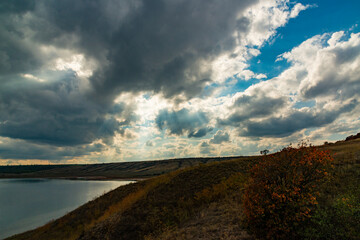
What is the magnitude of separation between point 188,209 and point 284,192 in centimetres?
910

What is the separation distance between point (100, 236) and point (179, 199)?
269 inches

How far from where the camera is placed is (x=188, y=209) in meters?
15.8

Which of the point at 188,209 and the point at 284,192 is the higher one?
the point at 284,192

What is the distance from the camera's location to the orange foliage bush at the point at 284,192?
8367mm

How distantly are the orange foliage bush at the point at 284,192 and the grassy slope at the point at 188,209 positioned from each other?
1275 mm

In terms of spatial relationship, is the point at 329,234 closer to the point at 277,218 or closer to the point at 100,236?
the point at 277,218

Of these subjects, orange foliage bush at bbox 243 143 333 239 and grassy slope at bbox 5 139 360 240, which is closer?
orange foliage bush at bbox 243 143 333 239

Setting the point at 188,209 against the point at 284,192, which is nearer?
the point at 284,192

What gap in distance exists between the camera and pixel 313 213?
9258 millimetres

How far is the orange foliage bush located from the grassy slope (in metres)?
1.28

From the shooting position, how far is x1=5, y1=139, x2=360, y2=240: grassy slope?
11.4 m

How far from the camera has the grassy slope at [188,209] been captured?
11406 mm

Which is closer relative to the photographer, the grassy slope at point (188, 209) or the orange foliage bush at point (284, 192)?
the orange foliage bush at point (284, 192)

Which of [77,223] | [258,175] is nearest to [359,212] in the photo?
[258,175]
